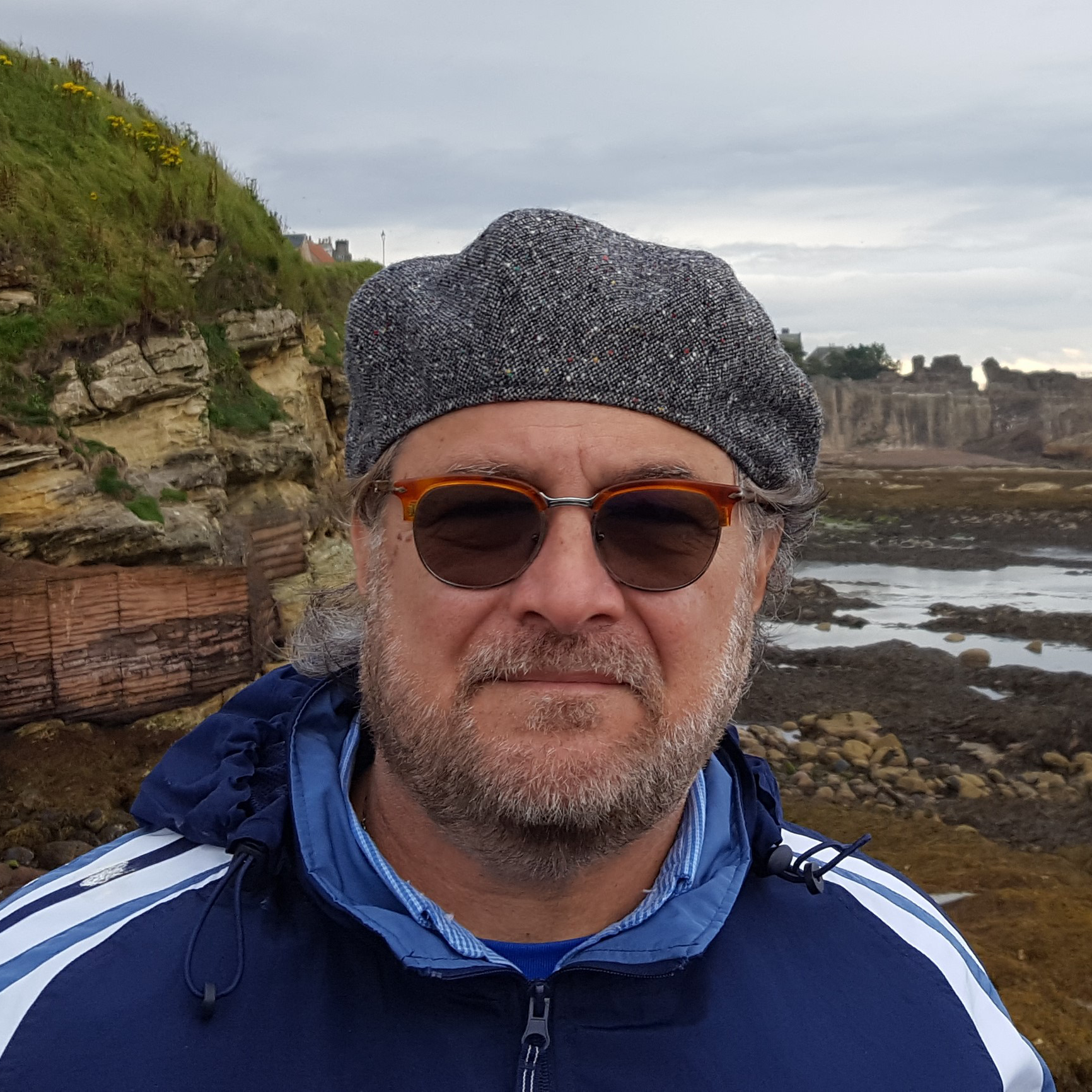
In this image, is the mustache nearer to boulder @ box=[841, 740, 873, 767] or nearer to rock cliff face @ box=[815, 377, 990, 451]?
boulder @ box=[841, 740, 873, 767]

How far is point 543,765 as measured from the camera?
162cm

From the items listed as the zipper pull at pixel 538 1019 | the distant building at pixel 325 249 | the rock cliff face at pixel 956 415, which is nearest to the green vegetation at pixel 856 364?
the rock cliff face at pixel 956 415

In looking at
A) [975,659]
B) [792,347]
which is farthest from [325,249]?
[975,659]

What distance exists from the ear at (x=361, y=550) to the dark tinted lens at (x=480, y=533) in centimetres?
28

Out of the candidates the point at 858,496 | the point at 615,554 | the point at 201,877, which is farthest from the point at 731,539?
the point at 858,496

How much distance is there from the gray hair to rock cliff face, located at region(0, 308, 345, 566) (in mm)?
5600

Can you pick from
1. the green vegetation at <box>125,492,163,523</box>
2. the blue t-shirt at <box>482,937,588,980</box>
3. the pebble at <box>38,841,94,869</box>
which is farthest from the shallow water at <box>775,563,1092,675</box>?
the blue t-shirt at <box>482,937,588,980</box>

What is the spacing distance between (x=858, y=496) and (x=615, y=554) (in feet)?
134

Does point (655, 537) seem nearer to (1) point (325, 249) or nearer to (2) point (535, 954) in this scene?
(2) point (535, 954)

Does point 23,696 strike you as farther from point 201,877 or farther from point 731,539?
point 731,539

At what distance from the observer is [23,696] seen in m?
6.96

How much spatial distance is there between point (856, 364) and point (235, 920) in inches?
3090

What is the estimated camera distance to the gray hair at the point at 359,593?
→ 1.93m

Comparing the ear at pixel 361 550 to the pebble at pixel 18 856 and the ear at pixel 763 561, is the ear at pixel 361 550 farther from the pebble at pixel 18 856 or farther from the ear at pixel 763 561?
the pebble at pixel 18 856
